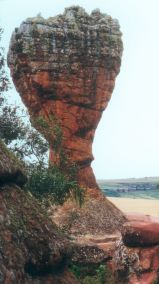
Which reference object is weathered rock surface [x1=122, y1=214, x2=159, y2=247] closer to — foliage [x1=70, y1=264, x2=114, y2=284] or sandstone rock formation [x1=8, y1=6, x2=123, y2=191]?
foliage [x1=70, y1=264, x2=114, y2=284]

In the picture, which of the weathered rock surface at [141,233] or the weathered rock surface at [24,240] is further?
the weathered rock surface at [141,233]

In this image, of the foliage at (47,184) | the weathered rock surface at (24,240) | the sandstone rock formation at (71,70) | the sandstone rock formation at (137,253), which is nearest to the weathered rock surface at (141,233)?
the sandstone rock formation at (137,253)

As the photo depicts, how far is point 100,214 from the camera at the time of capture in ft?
153

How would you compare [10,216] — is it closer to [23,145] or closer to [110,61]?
[23,145]

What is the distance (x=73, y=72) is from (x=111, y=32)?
5260 mm

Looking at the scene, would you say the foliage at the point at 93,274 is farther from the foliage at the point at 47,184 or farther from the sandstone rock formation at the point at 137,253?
the foliage at the point at 47,184

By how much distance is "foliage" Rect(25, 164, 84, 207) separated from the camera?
28.3m

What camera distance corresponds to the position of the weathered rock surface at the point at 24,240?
372 inches

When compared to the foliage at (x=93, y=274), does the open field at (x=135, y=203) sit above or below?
below

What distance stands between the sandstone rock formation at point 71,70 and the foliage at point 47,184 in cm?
1733

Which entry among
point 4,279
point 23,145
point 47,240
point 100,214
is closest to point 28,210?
point 47,240

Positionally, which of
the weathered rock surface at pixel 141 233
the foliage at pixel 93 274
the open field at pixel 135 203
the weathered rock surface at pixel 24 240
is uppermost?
the weathered rock surface at pixel 24 240

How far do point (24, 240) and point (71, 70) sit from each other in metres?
40.3

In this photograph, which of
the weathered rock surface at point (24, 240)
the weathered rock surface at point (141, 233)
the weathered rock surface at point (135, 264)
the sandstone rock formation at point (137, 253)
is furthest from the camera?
the weathered rock surface at point (141, 233)
